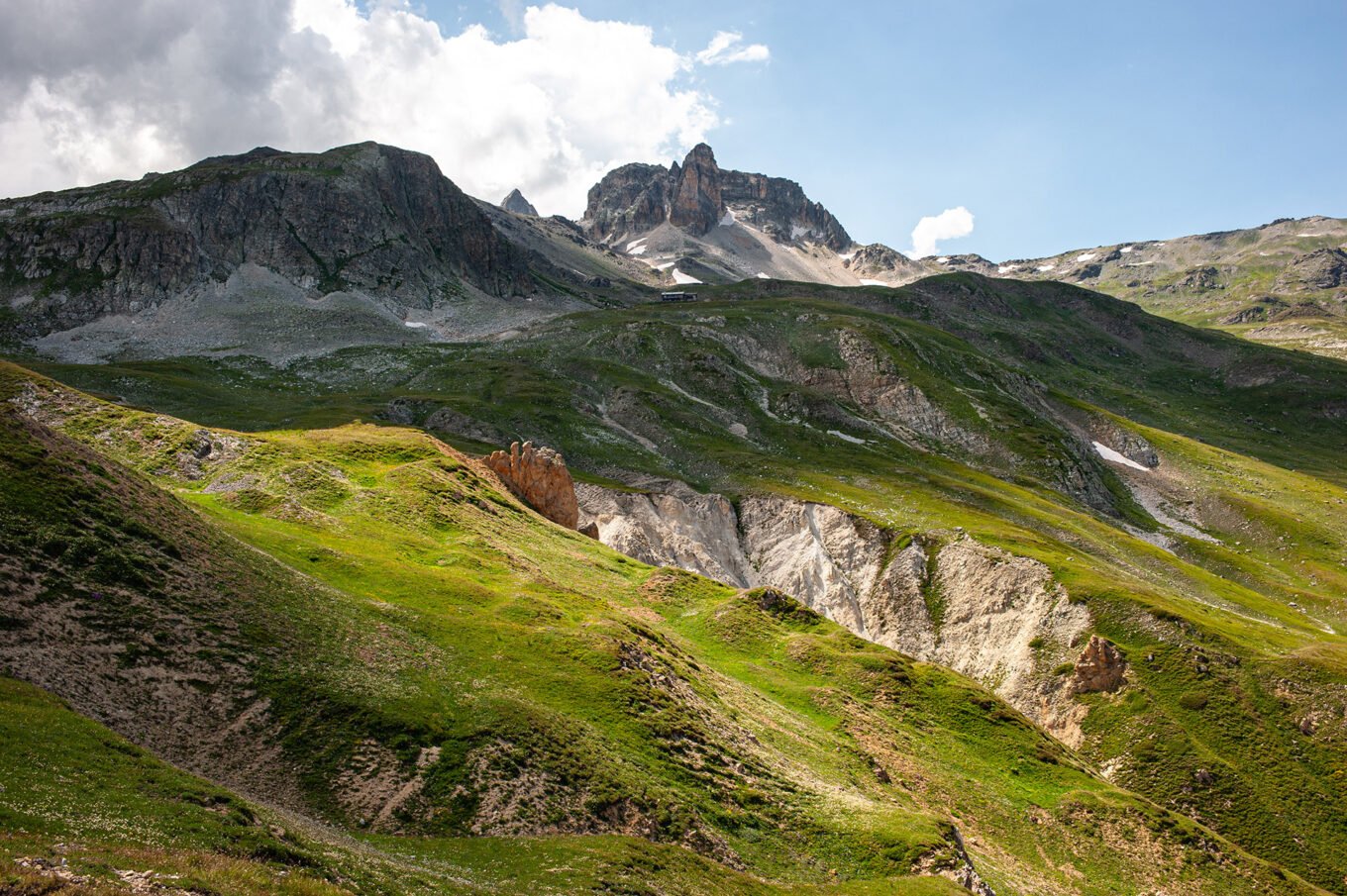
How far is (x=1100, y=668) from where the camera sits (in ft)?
240

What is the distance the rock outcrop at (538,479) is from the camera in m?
78.4

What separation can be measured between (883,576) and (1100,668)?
2871 centimetres

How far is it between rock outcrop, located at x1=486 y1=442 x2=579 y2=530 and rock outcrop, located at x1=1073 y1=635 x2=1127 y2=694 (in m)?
53.7

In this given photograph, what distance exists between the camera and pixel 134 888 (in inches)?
554

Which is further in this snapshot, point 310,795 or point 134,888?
point 310,795

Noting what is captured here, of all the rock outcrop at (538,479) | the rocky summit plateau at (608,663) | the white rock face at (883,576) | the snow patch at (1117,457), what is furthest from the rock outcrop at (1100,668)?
the snow patch at (1117,457)


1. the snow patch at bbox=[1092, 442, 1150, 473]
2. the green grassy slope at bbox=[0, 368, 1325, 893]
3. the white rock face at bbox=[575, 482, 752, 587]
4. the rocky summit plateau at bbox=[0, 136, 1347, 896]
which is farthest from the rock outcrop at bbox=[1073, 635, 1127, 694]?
the snow patch at bbox=[1092, 442, 1150, 473]

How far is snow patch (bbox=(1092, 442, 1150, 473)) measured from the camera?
17027cm

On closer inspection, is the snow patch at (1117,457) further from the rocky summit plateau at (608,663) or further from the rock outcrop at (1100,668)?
the rock outcrop at (1100,668)

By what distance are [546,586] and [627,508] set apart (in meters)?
48.3

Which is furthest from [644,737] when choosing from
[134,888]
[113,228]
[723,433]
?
[113,228]

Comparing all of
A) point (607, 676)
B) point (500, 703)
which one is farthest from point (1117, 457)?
point (500, 703)

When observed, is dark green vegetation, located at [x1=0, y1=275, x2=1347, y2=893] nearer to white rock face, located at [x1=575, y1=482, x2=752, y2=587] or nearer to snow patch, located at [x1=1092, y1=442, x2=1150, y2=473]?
white rock face, located at [x1=575, y1=482, x2=752, y2=587]

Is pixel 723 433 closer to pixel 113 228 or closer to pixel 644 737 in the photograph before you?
pixel 644 737
